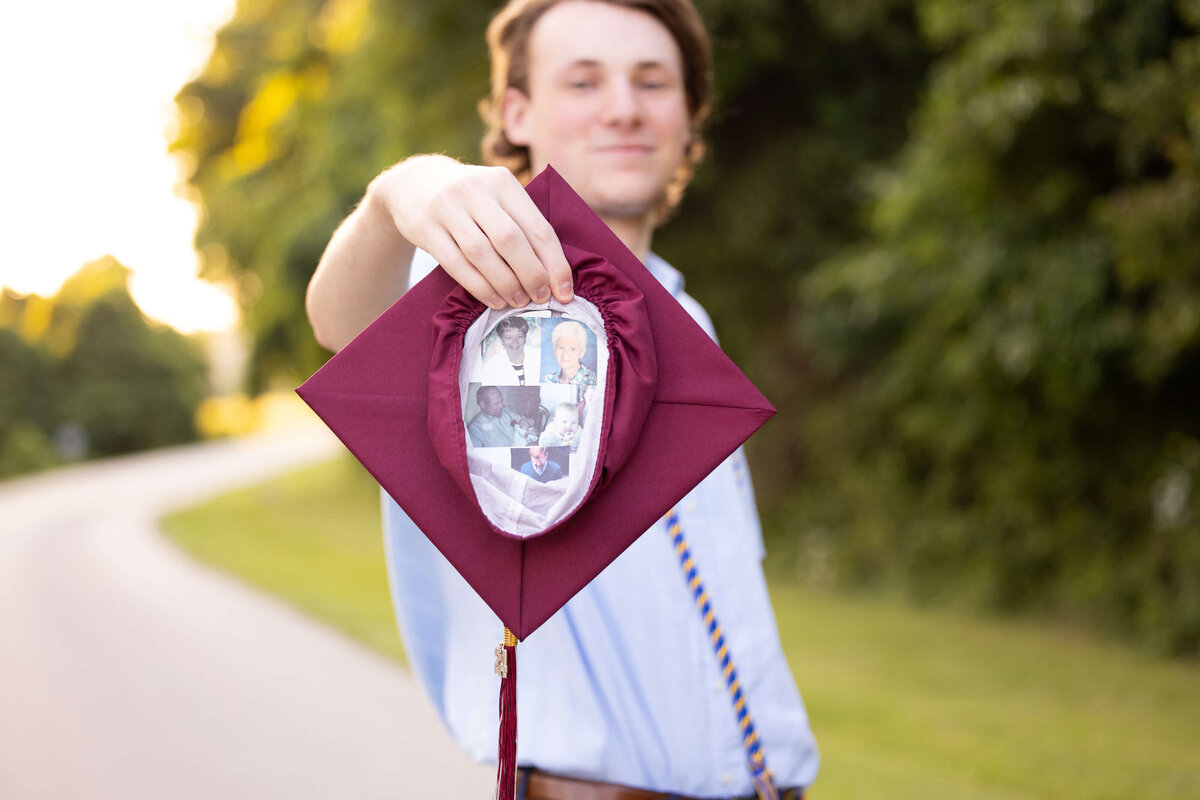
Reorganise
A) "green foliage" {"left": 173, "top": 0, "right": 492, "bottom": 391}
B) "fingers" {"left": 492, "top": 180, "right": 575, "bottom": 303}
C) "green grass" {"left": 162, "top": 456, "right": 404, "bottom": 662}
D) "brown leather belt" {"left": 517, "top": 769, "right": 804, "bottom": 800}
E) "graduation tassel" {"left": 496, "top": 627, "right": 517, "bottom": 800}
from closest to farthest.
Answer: "fingers" {"left": 492, "top": 180, "right": 575, "bottom": 303} < "graduation tassel" {"left": 496, "top": 627, "right": 517, "bottom": 800} < "brown leather belt" {"left": 517, "top": 769, "right": 804, "bottom": 800} < "green grass" {"left": 162, "top": 456, "right": 404, "bottom": 662} < "green foliage" {"left": 173, "top": 0, "right": 492, "bottom": 391}

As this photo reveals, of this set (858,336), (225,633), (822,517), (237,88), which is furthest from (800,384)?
(237,88)

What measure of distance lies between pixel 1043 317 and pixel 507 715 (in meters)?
6.08

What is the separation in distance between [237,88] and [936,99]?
20.6 metres

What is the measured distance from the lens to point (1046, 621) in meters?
8.52

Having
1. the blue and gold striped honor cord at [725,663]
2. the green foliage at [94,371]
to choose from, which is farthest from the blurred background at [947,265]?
the green foliage at [94,371]

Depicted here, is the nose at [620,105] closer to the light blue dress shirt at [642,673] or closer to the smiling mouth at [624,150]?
the smiling mouth at [624,150]

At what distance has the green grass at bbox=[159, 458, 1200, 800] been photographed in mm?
5062

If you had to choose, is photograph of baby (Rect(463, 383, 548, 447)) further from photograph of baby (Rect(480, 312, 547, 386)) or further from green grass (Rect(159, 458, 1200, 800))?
green grass (Rect(159, 458, 1200, 800))

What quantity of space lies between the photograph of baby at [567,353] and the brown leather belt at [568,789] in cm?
59

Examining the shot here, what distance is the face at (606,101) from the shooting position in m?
1.48

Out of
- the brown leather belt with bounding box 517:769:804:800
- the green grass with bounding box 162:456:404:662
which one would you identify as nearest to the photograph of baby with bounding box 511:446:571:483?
the brown leather belt with bounding box 517:769:804:800

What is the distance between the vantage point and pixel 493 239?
38.6 inches

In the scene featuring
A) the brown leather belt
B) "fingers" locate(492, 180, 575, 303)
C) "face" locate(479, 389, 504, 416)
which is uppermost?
"fingers" locate(492, 180, 575, 303)

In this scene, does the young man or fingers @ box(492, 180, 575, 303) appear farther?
Answer: the young man
